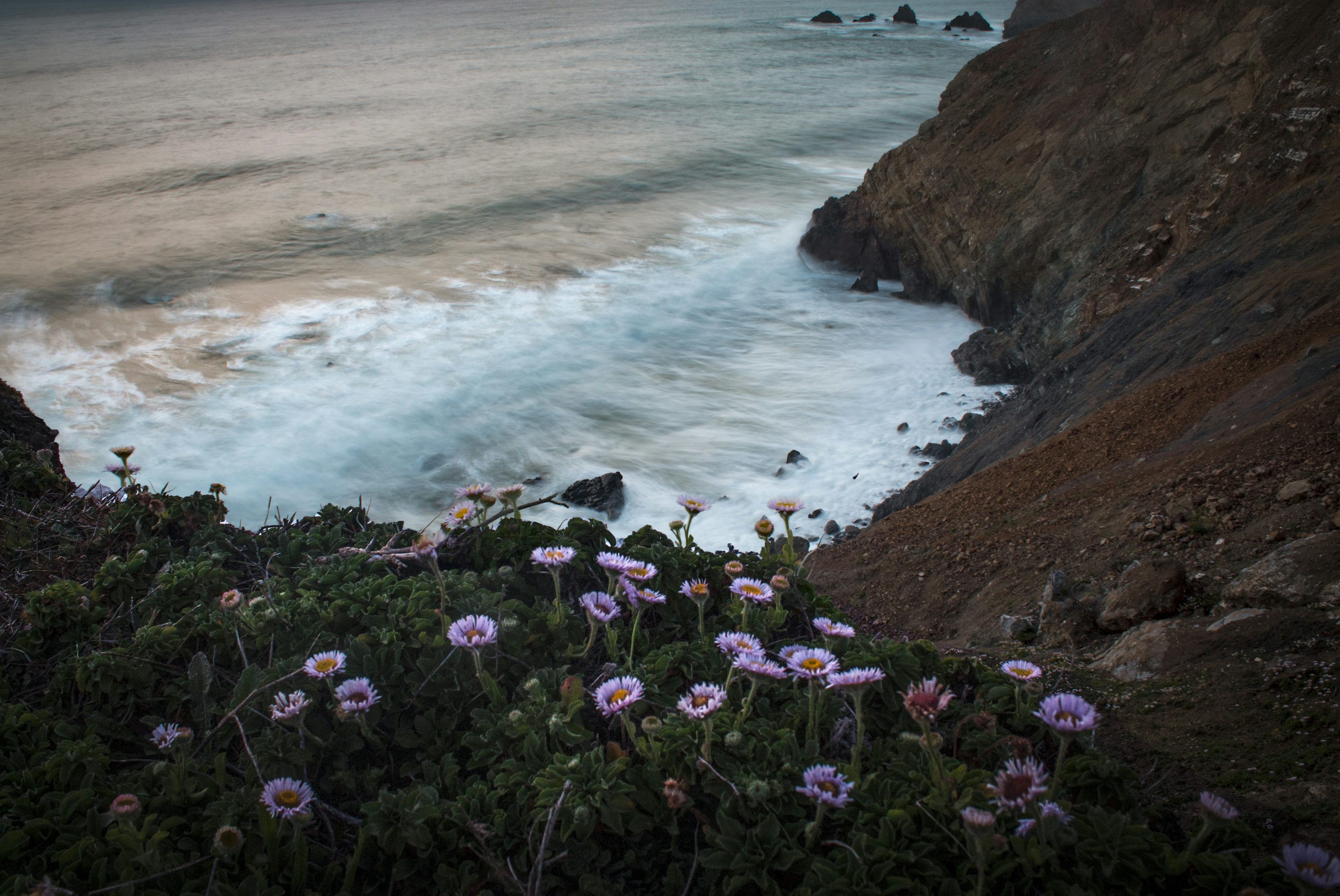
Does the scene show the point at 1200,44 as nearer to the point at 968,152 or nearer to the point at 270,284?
the point at 968,152

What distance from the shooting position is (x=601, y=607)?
2025mm

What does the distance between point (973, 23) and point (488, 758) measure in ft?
209

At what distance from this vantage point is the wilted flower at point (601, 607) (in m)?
1.97

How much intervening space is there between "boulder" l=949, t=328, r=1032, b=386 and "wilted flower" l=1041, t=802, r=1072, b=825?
8176mm

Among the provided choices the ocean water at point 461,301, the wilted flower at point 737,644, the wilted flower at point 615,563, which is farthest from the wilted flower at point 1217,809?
the ocean water at point 461,301

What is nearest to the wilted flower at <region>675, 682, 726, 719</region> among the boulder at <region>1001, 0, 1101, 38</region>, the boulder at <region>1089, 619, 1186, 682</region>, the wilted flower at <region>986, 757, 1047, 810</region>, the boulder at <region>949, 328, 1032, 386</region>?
the wilted flower at <region>986, 757, 1047, 810</region>

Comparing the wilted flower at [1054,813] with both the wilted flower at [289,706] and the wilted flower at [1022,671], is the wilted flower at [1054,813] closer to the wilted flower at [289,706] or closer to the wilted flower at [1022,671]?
the wilted flower at [1022,671]

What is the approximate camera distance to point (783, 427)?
31.9 ft

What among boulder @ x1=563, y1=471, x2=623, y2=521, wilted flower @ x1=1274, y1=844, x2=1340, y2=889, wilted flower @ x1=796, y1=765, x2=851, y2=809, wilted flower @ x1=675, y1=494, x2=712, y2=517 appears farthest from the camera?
boulder @ x1=563, y1=471, x2=623, y2=521

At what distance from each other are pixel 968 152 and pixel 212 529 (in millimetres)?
11531

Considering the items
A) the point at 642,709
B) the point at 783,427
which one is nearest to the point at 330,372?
the point at 783,427

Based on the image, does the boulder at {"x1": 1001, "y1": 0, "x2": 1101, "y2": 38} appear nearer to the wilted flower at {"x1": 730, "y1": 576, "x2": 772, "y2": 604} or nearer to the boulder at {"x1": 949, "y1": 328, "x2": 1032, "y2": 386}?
the boulder at {"x1": 949, "y1": 328, "x2": 1032, "y2": 386}

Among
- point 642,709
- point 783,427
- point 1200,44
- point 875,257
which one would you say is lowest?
point 783,427

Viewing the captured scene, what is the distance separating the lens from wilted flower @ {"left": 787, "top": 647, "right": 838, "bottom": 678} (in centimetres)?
175
